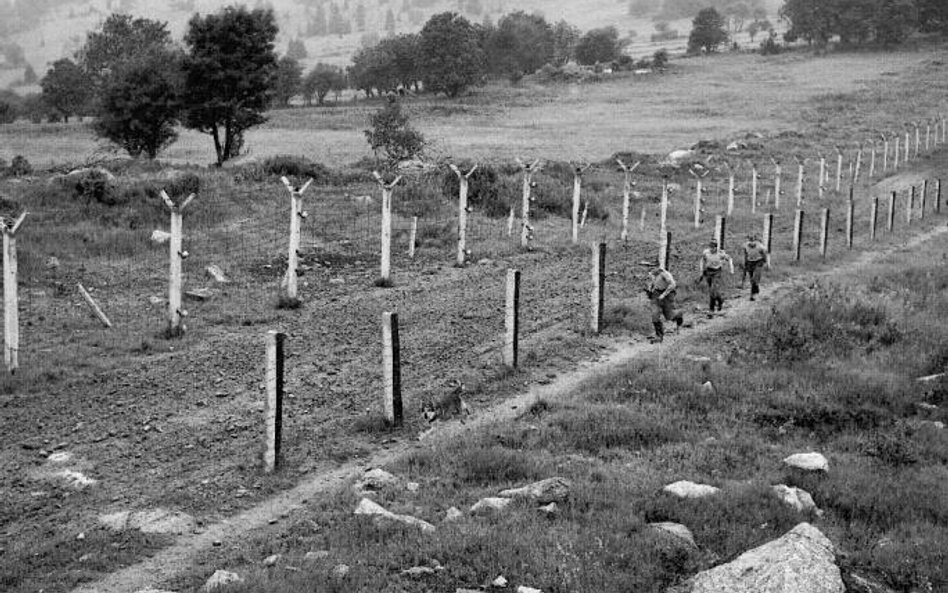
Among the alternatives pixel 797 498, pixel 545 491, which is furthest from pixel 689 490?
pixel 545 491

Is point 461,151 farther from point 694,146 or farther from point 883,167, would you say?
point 883,167

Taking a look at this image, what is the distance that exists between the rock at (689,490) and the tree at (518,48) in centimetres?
9868

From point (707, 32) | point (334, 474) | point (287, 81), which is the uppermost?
point (707, 32)

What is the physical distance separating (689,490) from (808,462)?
1.79m

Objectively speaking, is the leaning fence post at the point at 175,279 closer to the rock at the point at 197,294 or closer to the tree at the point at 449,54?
the rock at the point at 197,294

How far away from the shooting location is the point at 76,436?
12.2 metres

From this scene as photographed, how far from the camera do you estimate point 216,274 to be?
21.3 metres

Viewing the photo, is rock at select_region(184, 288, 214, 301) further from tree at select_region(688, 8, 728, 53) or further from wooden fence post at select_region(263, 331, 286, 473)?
tree at select_region(688, 8, 728, 53)

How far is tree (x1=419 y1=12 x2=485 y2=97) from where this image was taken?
90062mm

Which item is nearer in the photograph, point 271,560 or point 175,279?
point 271,560

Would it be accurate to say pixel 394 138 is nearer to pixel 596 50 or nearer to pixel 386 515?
pixel 386 515

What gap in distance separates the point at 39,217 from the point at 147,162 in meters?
14.3

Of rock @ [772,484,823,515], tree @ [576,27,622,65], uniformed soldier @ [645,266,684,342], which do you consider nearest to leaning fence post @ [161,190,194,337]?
uniformed soldier @ [645,266,684,342]

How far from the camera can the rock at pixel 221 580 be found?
8172mm
